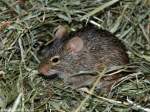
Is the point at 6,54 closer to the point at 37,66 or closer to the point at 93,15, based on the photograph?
the point at 37,66

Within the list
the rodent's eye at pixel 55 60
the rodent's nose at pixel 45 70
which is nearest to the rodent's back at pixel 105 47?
the rodent's eye at pixel 55 60

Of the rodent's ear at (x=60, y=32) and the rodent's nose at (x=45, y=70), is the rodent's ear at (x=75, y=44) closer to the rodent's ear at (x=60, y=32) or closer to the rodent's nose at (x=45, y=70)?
the rodent's ear at (x=60, y=32)

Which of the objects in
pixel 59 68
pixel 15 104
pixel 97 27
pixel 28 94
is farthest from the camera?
pixel 97 27

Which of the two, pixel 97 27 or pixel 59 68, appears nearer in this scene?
pixel 59 68

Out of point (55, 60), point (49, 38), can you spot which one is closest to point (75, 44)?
point (55, 60)

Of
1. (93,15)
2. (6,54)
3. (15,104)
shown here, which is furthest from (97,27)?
(15,104)

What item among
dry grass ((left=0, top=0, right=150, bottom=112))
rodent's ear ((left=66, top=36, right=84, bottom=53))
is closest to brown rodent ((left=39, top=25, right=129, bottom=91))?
rodent's ear ((left=66, top=36, right=84, bottom=53))

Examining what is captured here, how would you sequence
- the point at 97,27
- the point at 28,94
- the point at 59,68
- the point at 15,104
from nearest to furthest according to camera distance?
the point at 15,104 → the point at 28,94 → the point at 59,68 → the point at 97,27

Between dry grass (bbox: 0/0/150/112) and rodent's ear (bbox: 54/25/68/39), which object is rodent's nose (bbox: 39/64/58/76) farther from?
rodent's ear (bbox: 54/25/68/39)
